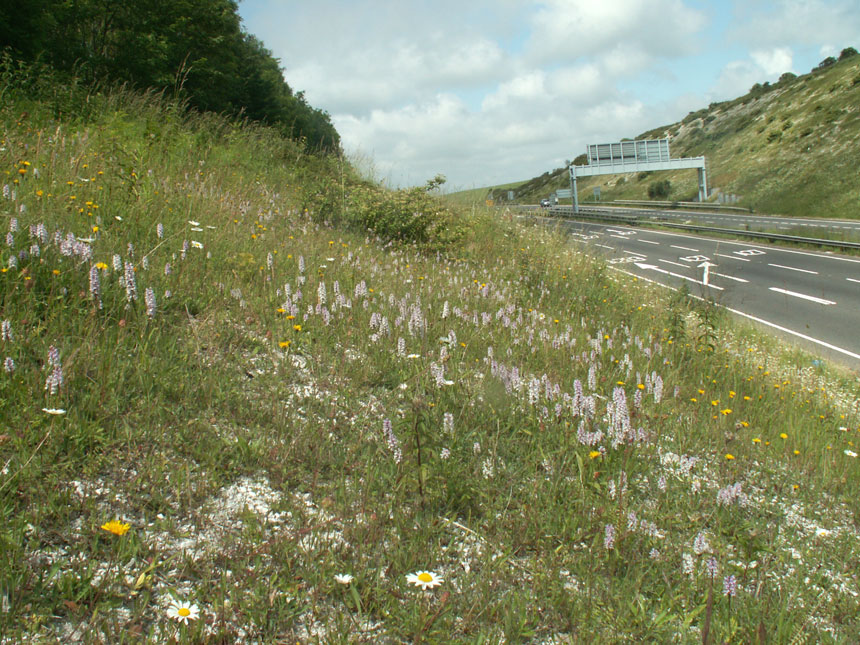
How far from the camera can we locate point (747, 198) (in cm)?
5550

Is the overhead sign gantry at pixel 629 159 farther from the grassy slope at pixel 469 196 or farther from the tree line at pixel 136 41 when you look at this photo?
the grassy slope at pixel 469 196

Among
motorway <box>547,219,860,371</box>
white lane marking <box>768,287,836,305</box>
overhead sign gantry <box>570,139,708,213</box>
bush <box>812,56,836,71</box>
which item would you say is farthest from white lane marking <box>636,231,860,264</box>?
bush <box>812,56,836,71</box>

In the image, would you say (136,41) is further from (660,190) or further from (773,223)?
(660,190)

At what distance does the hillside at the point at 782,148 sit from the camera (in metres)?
46.7

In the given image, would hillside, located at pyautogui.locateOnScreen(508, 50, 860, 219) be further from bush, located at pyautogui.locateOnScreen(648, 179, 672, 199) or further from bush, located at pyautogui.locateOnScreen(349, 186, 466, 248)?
bush, located at pyautogui.locateOnScreen(349, 186, 466, 248)

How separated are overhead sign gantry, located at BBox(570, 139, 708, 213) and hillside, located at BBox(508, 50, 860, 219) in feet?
21.6

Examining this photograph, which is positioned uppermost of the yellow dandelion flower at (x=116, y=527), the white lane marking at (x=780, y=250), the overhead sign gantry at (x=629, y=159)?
the overhead sign gantry at (x=629, y=159)

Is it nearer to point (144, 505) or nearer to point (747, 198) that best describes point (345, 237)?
point (144, 505)

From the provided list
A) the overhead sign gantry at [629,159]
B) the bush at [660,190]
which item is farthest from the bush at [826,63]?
the overhead sign gantry at [629,159]

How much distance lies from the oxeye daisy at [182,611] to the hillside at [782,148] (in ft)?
89.9

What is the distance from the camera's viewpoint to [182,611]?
1885 millimetres

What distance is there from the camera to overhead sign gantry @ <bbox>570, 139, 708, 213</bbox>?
6369 cm

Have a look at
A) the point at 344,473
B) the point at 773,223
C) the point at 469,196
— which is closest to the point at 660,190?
the point at 773,223

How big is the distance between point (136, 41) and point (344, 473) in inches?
860
